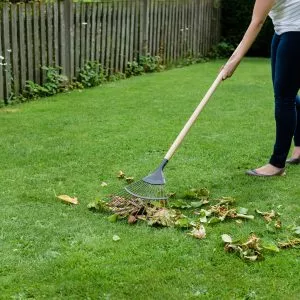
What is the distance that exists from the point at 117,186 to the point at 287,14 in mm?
1880

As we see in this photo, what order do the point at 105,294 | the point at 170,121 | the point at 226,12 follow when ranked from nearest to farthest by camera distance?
the point at 105,294 → the point at 170,121 → the point at 226,12

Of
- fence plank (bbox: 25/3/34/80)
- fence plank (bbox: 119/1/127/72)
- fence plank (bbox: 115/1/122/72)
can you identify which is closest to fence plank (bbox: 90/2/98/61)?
fence plank (bbox: 115/1/122/72)

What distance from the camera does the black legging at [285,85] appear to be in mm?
4535

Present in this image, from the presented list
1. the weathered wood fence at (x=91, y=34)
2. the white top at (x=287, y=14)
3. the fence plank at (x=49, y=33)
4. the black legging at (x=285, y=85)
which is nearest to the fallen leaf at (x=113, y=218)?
the black legging at (x=285, y=85)

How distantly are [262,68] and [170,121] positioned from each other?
5673 millimetres

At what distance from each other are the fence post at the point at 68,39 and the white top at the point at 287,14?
4.73 m

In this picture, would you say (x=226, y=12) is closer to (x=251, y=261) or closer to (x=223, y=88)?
(x=223, y=88)

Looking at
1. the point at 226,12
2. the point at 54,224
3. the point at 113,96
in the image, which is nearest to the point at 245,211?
the point at 54,224

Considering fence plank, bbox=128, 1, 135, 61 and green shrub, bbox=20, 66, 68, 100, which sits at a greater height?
fence plank, bbox=128, 1, 135, 61

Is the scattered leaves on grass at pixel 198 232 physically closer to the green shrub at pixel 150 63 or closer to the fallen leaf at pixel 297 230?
the fallen leaf at pixel 297 230

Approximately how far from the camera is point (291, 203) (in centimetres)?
420

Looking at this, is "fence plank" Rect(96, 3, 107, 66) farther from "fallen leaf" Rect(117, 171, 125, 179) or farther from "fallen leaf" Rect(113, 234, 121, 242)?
"fallen leaf" Rect(113, 234, 121, 242)

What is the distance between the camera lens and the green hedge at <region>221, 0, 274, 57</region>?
558 inches

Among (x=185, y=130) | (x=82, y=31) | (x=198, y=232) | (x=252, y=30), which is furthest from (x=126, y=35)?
(x=198, y=232)
